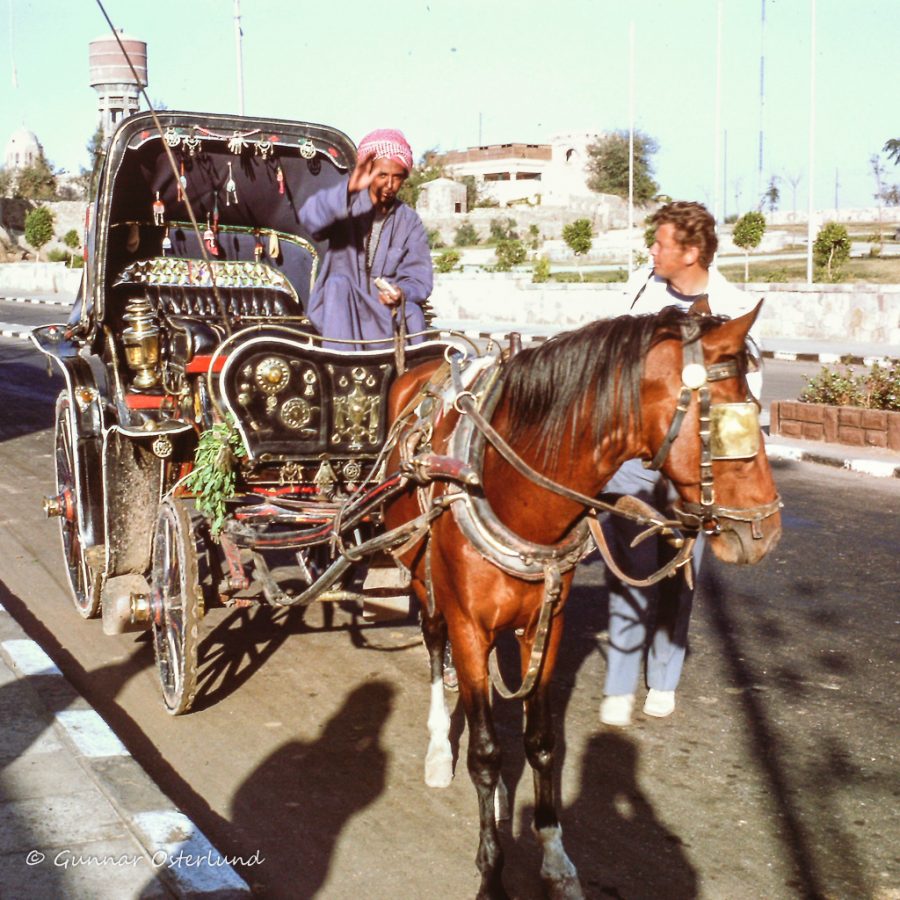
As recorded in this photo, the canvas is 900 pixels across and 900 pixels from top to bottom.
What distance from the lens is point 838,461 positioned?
11.7 meters

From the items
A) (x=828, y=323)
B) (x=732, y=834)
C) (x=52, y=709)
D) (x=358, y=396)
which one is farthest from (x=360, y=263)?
(x=828, y=323)

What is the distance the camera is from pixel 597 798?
4676 mm

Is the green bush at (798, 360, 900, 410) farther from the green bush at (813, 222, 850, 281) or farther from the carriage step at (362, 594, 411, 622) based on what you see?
the green bush at (813, 222, 850, 281)

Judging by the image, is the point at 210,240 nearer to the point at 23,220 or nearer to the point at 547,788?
the point at 547,788

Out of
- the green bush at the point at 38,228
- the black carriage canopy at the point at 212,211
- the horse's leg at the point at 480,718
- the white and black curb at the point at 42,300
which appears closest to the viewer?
the horse's leg at the point at 480,718

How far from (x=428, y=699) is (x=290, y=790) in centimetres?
113

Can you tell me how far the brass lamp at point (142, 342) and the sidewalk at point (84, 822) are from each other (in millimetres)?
1574

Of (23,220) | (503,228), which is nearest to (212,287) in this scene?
(503,228)

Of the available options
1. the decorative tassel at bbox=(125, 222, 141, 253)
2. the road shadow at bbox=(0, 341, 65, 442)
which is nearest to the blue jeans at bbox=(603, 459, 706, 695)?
the decorative tassel at bbox=(125, 222, 141, 253)

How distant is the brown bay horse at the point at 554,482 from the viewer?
349 centimetres

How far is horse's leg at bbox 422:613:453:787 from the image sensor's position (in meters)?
4.82

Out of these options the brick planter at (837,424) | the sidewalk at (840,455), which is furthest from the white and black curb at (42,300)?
the sidewalk at (840,455)

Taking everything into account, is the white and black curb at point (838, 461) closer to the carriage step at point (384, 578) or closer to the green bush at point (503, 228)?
the carriage step at point (384, 578)

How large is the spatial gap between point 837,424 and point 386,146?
8336 millimetres
